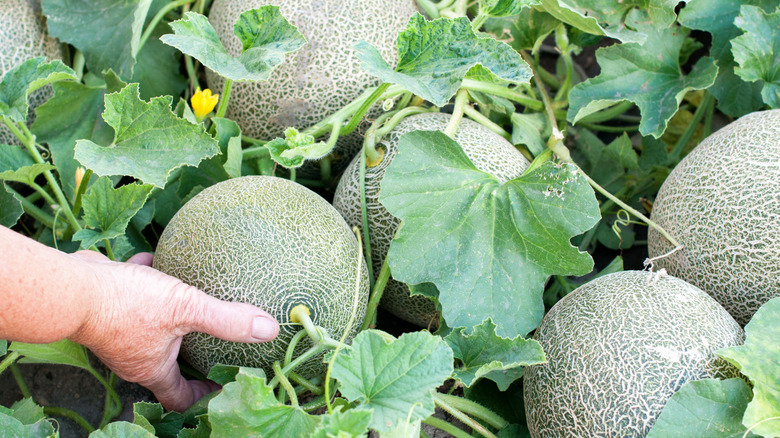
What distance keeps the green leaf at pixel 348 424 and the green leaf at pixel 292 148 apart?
655mm

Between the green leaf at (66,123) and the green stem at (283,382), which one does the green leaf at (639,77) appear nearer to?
the green stem at (283,382)

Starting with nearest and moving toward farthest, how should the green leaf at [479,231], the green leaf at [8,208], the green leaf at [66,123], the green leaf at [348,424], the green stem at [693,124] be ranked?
the green leaf at [348,424] < the green leaf at [479,231] < the green leaf at [8,208] < the green leaf at [66,123] < the green stem at [693,124]

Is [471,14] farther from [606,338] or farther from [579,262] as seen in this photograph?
[606,338]

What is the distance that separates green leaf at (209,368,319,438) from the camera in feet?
3.51

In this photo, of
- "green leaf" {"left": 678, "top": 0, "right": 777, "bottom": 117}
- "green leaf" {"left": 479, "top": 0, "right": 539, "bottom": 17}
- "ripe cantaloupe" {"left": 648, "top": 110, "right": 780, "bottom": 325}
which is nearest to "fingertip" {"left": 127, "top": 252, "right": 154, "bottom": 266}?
"green leaf" {"left": 479, "top": 0, "right": 539, "bottom": 17}

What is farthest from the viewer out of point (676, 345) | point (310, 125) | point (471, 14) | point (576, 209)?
point (471, 14)

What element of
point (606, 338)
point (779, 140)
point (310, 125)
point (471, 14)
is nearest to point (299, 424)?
point (606, 338)

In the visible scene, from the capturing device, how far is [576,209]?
1.40 m

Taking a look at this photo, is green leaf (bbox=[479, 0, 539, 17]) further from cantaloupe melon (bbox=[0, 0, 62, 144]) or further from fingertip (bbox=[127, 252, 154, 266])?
cantaloupe melon (bbox=[0, 0, 62, 144])

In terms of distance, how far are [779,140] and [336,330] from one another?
3.65 feet

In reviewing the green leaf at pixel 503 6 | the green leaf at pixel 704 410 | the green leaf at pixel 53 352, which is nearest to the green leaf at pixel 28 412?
the green leaf at pixel 53 352

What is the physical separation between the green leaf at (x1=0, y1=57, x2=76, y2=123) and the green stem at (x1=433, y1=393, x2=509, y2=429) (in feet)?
3.66

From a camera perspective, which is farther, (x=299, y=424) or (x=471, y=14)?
(x=471, y=14)

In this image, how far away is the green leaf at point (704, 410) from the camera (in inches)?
45.8
